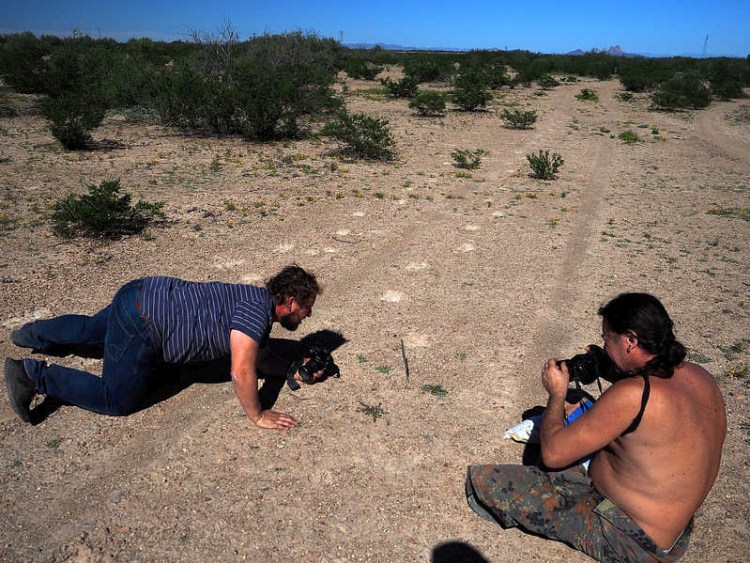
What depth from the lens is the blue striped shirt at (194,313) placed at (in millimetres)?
2906

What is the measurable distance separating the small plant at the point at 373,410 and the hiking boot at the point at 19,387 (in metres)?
1.85

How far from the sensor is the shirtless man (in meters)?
1.95

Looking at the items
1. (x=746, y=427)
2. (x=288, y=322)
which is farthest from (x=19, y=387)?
(x=746, y=427)

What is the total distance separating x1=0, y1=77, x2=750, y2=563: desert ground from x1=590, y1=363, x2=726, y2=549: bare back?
556 mm

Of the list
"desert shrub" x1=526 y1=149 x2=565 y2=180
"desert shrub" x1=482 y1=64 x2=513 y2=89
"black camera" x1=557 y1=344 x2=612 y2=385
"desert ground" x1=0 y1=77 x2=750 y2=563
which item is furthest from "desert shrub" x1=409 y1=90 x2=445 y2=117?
"black camera" x1=557 y1=344 x2=612 y2=385

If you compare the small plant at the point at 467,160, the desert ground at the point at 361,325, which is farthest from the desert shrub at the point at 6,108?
the small plant at the point at 467,160

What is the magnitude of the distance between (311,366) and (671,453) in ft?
6.86

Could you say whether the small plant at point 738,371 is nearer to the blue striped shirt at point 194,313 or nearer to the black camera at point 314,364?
the black camera at point 314,364

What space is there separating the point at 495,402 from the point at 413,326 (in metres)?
1.09

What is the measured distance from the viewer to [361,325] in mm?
4418

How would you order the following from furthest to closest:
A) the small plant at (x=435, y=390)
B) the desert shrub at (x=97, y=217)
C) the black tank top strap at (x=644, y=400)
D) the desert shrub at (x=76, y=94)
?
the desert shrub at (x=76, y=94)
the desert shrub at (x=97, y=217)
the small plant at (x=435, y=390)
the black tank top strap at (x=644, y=400)

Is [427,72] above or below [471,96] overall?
above

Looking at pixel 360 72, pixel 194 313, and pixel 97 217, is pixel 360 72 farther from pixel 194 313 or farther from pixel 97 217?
pixel 194 313

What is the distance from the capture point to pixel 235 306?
2.95 meters
